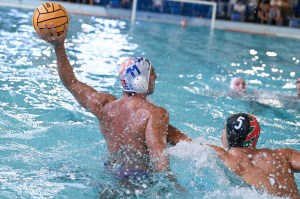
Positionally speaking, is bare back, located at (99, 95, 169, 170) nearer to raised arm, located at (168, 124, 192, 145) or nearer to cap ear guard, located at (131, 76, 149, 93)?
cap ear guard, located at (131, 76, 149, 93)

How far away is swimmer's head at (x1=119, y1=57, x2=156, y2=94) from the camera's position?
160 inches

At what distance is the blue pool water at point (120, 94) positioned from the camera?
4.25 meters

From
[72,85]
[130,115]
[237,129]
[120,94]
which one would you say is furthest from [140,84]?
[120,94]

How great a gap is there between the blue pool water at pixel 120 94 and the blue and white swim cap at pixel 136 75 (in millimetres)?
525

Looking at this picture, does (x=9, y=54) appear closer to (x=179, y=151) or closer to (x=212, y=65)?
(x=212, y=65)

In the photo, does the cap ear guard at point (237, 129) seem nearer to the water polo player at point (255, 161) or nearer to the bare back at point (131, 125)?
the water polo player at point (255, 161)

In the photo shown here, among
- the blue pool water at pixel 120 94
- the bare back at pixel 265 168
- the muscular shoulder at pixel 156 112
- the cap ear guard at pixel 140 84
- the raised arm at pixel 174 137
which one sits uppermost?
the cap ear guard at pixel 140 84

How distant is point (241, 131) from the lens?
4039mm

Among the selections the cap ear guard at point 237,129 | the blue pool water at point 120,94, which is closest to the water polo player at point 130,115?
the blue pool water at point 120,94

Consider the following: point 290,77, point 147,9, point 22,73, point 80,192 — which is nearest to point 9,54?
point 22,73

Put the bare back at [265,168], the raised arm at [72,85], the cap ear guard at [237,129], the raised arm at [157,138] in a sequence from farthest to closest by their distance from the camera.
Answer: the raised arm at [72,85] < the cap ear guard at [237,129] < the bare back at [265,168] < the raised arm at [157,138]

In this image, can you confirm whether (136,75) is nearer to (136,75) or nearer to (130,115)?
(136,75)

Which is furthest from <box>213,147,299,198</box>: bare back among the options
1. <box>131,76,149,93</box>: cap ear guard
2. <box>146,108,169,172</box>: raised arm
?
<box>131,76,149,93</box>: cap ear guard

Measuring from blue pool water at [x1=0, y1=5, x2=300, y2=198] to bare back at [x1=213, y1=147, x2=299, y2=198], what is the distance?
96 mm
